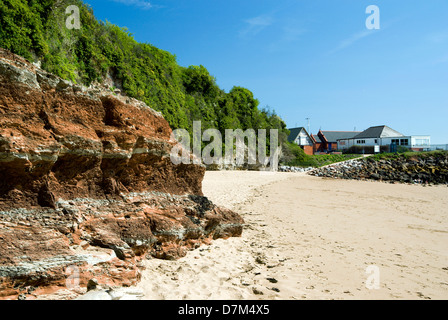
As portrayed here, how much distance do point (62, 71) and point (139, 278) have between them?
9.93 m

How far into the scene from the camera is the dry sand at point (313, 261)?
4.02 metres

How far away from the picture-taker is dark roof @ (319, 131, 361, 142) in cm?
6506

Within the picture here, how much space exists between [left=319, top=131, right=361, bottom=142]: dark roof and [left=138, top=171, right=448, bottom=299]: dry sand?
191ft

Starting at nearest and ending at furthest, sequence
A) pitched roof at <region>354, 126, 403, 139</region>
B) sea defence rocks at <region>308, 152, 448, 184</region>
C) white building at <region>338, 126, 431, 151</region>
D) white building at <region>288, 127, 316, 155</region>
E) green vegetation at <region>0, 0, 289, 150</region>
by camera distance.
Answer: green vegetation at <region>0, 0, 289, 150</region> < sea defence rocks at <region>308, 152, 448, 184</region> < white building at <region>338, 126, 431, 151</region> < pitched roof at <region>354, 126, 403, 139</region> < white building at <region>288, 127, 316, 155</region>

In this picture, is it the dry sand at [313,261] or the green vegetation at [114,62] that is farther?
the green vegetation at [114,62]

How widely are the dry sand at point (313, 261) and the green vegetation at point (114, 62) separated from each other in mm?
9326

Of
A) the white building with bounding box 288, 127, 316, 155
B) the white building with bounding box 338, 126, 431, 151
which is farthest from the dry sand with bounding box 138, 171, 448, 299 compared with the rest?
the white building with bounding box 338, 126, 431, 151

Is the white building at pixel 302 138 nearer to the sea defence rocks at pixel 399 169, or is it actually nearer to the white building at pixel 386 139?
the white building at pixel 386 139

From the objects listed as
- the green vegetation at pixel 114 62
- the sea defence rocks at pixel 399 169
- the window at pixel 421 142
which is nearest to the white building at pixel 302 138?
the window at pixel 421 142

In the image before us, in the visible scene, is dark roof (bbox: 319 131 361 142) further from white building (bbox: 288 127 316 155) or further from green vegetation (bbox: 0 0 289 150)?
green vegetation (bbox: 0 0 289 150)

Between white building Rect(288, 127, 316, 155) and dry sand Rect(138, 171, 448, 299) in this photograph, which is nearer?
dry sand Rect(138, 171, 448, 299)

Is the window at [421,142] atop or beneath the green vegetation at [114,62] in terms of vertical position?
beneath

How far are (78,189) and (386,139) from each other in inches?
2306
